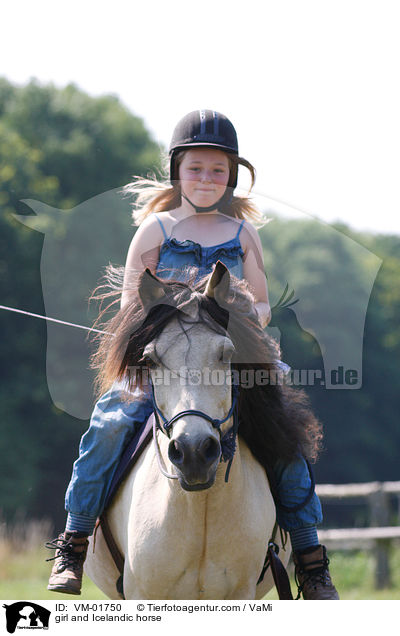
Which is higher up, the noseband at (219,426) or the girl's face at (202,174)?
the girl's face at (202,174)

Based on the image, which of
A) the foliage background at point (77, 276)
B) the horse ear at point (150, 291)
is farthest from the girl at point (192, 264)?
the foliage background at point (77, 276)

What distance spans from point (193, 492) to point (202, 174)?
2.07 meters

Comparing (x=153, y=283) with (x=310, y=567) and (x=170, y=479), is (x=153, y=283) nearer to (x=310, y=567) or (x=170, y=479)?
(x=170, y=479)

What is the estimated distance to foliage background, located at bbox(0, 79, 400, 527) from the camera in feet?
63.2

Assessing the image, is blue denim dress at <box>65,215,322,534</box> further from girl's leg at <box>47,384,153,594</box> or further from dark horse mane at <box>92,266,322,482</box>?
dark horse mane at <box>92,266,322,482</box>

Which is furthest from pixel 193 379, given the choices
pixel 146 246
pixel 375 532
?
pixel 375 532

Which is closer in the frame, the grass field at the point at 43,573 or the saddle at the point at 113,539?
the saddle at the point at 113,539

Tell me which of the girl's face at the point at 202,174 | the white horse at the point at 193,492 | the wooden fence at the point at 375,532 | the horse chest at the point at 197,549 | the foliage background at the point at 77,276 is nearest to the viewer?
the white horse at the point at 193,492

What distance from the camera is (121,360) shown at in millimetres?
3727

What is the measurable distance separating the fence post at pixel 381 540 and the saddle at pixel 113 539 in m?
8.48

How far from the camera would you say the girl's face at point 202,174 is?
466 cm

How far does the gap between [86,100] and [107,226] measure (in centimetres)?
874

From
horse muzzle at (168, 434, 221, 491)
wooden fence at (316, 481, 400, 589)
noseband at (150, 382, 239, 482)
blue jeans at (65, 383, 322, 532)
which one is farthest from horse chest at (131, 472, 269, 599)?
wooden fence at (316, 481, 400, 589)
